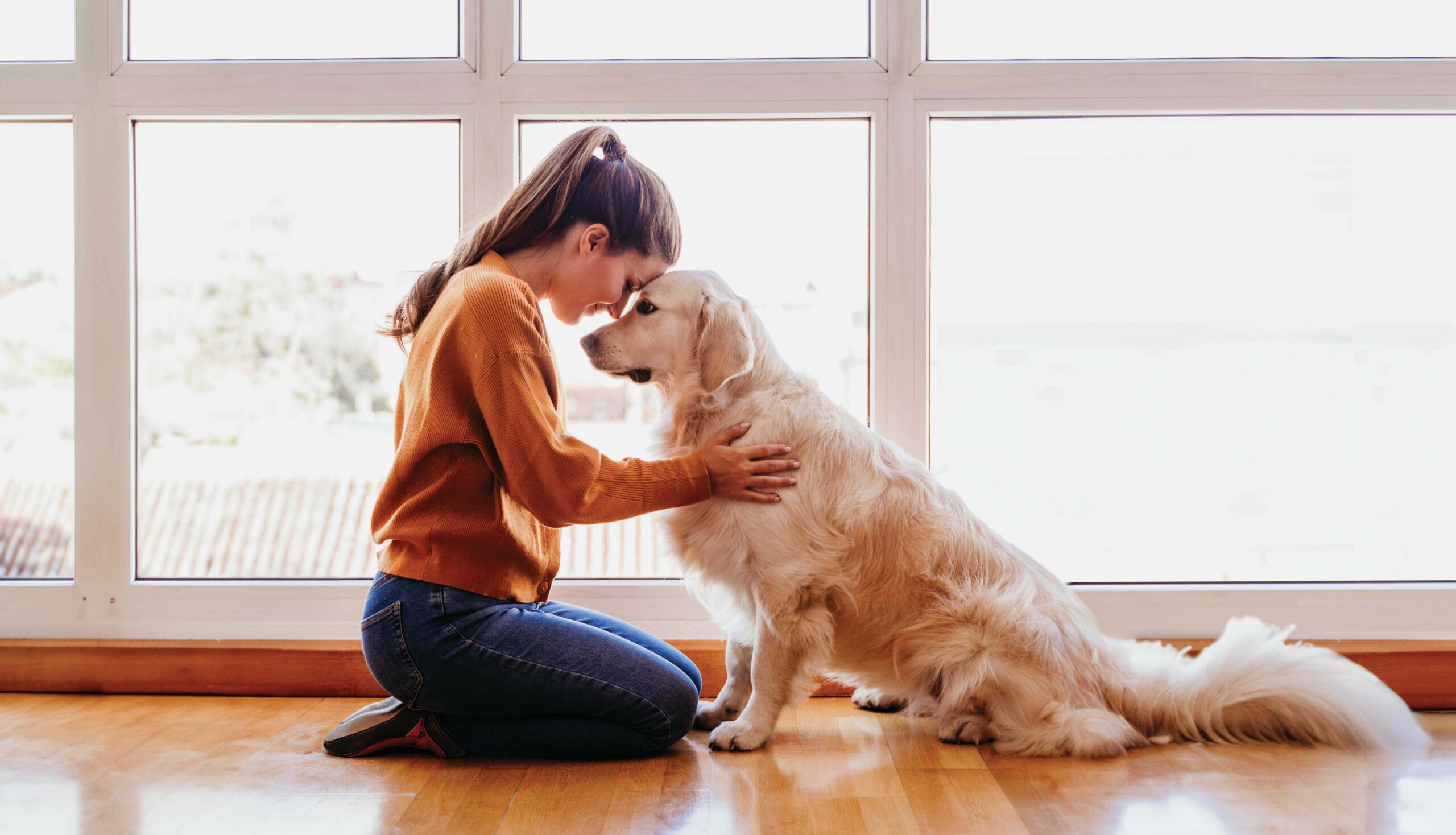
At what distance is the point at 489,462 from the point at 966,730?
3.58 feet

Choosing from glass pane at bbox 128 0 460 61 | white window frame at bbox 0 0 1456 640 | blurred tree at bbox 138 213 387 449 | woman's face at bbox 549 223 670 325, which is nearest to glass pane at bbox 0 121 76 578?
white window frame at bbox 0 0 1456 640

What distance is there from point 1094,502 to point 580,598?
134 cm

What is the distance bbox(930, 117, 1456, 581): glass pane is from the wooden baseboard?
0.33 meters

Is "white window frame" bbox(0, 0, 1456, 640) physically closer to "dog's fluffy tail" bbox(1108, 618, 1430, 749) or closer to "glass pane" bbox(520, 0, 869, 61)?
"glass pane" bbox(520, 0, 869, 61)

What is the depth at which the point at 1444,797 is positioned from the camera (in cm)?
174

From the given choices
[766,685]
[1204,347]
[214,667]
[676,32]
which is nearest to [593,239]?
[676,32]

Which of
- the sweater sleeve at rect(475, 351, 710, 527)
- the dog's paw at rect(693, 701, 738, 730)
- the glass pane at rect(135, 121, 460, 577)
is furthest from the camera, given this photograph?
the glass pane at rect(135, 121, 460, 577)

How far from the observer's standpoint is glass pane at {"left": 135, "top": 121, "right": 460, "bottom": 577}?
2572 mm

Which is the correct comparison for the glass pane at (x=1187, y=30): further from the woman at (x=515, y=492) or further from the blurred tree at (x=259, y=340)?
the blurred tree at (x=259, y=340)

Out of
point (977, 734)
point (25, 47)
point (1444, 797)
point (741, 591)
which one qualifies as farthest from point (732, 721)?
point (25, 47)

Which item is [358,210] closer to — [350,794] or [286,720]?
[286,720]

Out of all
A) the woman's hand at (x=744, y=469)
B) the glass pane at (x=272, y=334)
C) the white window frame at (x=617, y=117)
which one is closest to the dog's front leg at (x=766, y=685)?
the woman's hand at (x=744, y=469)

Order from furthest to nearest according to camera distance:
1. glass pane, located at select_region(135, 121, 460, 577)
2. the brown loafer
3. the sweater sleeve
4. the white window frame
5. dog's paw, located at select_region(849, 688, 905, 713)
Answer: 1. glass pane, located at select_region(135, 121, 460, 577)
2. the white window frame
3. dog's paw, located at select_region(849, 688, 905, 713)
4. the brown loafer
5. the sweater sleeve

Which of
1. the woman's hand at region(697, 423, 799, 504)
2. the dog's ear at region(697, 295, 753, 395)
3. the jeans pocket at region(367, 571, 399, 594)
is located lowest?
the jeans pocket at region(367, 571, 399, 594)
